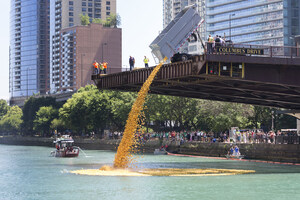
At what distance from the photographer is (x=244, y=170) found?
2419 inches

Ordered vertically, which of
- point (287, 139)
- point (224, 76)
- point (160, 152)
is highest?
point (224, 76)

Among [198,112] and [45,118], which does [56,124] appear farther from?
[198,112]

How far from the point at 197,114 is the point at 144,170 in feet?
159

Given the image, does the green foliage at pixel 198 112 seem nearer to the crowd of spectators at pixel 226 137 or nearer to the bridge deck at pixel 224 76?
the crowd of spectators at pixel 226 137

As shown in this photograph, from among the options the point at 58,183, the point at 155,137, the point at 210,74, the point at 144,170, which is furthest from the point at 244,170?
the point at 155,137

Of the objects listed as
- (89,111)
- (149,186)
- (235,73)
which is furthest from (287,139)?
(89,111)

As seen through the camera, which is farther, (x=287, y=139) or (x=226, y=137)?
(x=226, y=137)

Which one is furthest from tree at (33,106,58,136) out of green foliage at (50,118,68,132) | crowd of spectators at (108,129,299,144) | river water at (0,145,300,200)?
river water at (0,145,300,200)

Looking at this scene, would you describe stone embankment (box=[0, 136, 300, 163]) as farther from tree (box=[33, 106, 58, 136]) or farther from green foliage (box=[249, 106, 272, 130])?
tree (box=[33, 106, 58, 136])

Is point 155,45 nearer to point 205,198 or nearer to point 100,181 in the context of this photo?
point 100,181

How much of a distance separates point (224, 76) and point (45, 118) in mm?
132339

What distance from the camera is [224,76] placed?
5216 cm

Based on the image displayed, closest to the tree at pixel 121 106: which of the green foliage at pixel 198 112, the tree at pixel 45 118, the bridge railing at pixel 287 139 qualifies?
the green foliage at pixel 198 112

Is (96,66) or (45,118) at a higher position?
(96,66)
